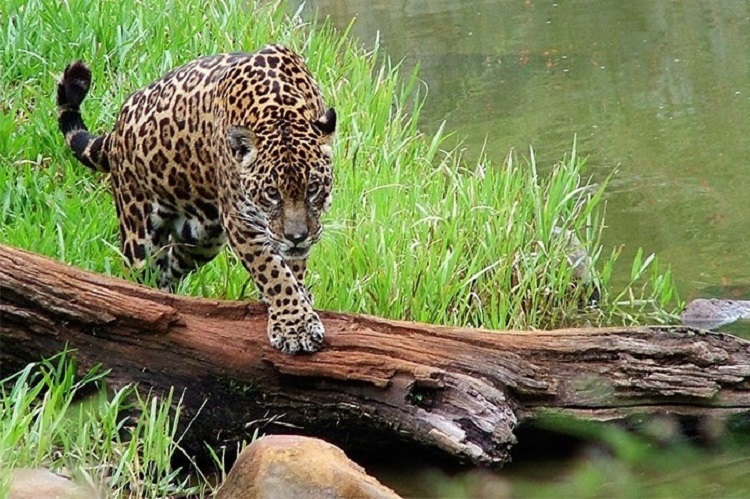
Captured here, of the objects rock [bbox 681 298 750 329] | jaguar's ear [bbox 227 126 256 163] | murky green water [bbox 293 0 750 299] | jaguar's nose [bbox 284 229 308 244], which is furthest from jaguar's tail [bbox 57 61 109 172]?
murky green water [bbox 293 0 750 299]

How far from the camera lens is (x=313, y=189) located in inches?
207

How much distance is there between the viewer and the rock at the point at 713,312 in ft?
23.1

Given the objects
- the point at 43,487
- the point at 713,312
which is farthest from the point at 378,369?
the point at 713,312

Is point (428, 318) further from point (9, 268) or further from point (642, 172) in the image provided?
point (642, 172)

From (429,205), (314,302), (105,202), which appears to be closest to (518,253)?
(429,205)

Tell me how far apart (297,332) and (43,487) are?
1.31m

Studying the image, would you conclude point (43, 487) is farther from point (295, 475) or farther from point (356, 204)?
point (356, 204)

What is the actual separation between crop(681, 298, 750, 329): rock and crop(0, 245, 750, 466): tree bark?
162 cm

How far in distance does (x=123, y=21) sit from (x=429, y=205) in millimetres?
2831

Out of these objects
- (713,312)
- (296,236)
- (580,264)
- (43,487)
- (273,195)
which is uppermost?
(273,195)

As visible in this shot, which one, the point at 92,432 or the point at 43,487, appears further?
the point at 92,432

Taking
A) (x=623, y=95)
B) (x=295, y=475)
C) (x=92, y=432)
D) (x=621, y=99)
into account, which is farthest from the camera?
(x=623, y=95)

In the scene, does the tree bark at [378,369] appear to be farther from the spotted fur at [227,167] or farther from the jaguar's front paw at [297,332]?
the spotted fur at [227,167]

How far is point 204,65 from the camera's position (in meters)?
6.14
